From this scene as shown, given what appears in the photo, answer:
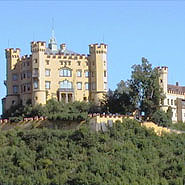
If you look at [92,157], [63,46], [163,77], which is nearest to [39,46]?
[63,46]

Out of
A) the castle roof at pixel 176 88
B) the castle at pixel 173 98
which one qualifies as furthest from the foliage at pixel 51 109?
the castle roof at pixel 176 88

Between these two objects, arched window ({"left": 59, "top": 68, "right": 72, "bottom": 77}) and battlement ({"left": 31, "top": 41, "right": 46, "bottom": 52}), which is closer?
battlement ({"left": 31, "top": 41, "right": 46, "bottom": 52})

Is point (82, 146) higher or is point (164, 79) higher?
point (164, 79)

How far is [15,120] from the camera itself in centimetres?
7031

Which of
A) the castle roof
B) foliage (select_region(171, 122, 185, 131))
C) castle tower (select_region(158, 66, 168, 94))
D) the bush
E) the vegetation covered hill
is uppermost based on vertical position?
castle tower (select_region(158, 66, 168, 94))

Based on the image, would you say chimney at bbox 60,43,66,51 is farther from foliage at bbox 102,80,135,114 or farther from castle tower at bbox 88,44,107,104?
foliage at bbox 102,80,135,114

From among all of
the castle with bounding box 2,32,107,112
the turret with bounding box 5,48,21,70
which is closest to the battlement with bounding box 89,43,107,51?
the castle with bounding box 2,32,107,112

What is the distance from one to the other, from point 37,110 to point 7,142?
6.11 metres

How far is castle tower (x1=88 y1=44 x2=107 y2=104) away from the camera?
2992 inches

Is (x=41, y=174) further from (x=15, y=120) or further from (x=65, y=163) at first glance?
(x=15, y=120)

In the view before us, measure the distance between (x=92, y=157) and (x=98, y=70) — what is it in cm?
1477

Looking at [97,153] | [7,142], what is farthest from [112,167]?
[7,142]

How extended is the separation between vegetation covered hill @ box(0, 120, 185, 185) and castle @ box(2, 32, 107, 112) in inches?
331

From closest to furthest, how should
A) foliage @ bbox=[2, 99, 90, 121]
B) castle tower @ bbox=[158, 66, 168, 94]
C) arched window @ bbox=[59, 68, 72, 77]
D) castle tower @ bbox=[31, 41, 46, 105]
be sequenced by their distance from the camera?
foliage @ bbox=[2, 99, 90, 121] < castle tower @ bbox=[31, 41, 46, 105] < arched window @ bbox=[59, 68, 72, 77] < castle tower @ bbox=[158, 66, 168, 94]
